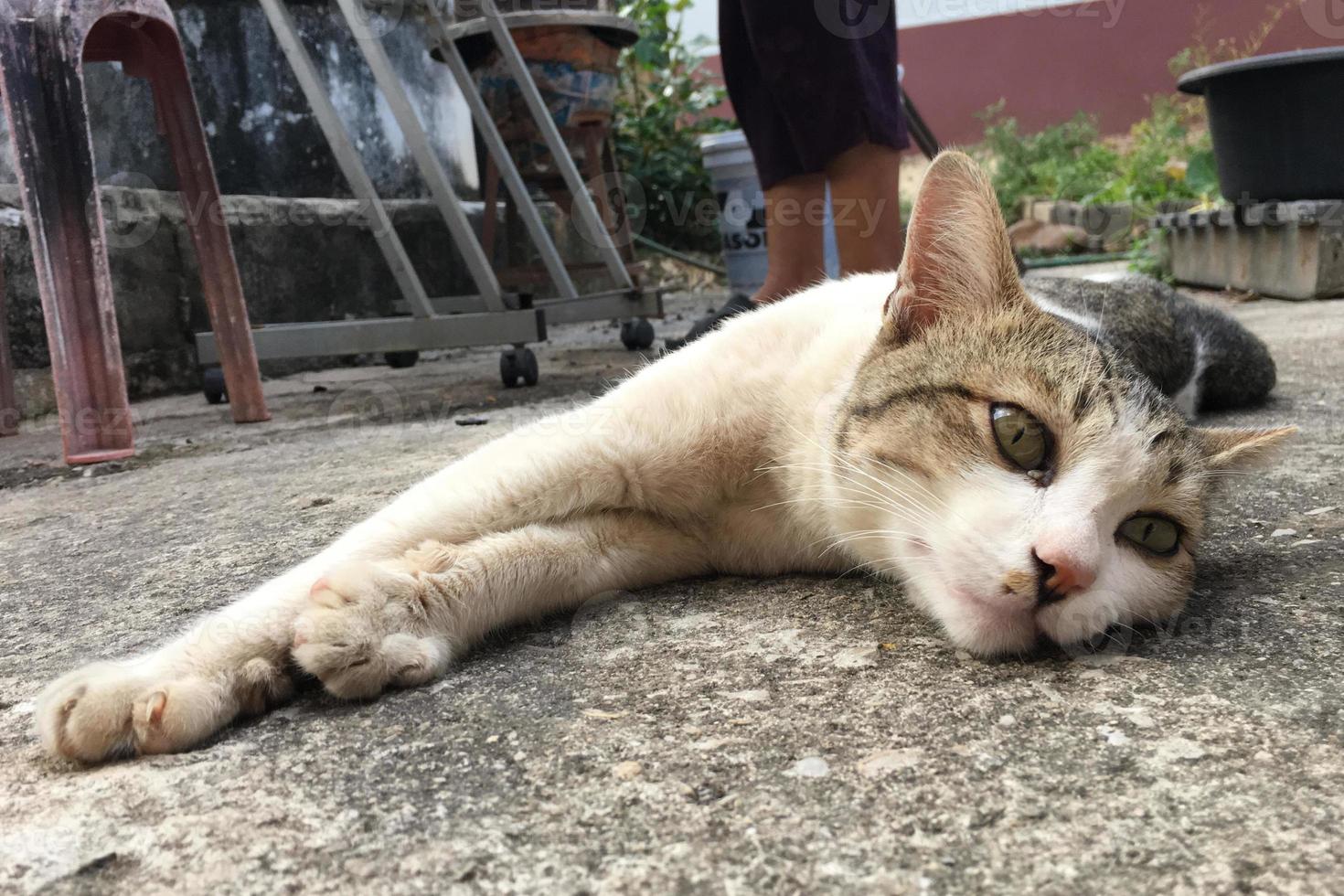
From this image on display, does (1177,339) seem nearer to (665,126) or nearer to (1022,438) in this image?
(1022,438)

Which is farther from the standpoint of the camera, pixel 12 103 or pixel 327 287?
pixel 327 287

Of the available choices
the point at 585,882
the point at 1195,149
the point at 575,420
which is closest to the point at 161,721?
the point at 585,882

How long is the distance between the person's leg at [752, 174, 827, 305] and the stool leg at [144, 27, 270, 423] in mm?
1906

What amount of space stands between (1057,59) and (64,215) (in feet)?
38.2

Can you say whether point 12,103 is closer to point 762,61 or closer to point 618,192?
point 762,61

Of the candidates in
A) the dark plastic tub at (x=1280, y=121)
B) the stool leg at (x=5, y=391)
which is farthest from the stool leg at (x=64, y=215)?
the dark plastic tub at (x=1280, y=121)

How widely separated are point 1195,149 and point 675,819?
357 inches

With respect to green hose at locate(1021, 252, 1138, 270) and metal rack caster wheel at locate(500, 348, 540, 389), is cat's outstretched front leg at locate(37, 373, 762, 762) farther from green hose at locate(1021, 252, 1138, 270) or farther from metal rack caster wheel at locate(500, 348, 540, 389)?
green hose at locate(1021, 252, 1138, 270)

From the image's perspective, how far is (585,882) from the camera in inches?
36.4

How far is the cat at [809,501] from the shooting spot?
1.29m

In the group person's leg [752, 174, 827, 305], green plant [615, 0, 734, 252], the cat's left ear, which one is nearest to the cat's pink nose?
the cat's left ear

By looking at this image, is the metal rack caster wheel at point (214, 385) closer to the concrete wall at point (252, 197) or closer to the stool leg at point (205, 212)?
the concrete wall at point (252, 197)

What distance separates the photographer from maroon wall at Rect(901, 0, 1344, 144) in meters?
10.8

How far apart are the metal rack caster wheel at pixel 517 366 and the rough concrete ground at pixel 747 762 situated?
8.06 feet
